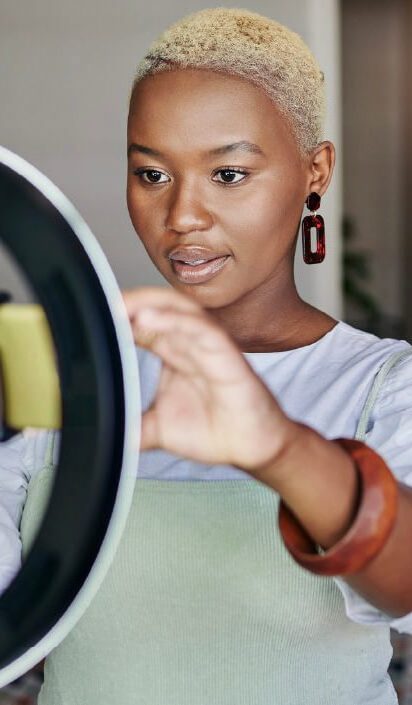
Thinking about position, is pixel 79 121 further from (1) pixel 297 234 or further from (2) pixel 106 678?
(2) pixel 106 678

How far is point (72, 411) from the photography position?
293mm

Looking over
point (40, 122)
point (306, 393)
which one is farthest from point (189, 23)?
point (40, 122)

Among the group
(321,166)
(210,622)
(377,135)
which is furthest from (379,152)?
Answer: (210,622)

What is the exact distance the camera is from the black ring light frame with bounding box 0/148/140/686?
28 cm

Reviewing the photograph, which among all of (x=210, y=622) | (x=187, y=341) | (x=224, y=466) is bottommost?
(x=210, y=622)

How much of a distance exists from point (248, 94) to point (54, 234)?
240 mm

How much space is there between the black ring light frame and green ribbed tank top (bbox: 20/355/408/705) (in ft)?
0.66

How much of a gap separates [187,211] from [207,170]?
0.02m

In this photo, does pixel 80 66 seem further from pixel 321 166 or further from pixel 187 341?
pixel 187 341

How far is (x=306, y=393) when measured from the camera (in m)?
0.54

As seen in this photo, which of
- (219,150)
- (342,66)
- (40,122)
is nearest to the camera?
(219,150)

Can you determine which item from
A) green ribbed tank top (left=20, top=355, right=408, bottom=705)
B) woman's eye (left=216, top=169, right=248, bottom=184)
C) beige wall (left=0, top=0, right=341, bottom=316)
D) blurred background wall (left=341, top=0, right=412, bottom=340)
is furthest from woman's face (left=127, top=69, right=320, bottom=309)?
blurred background wall (left=341, top=0, right=412, bottom=340)

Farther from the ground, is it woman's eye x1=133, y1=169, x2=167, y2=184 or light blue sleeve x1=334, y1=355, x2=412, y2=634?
woman's eye x1=133, y1=169, x2=167, y2=184

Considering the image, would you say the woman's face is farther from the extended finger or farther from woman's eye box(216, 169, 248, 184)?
the extended finger
